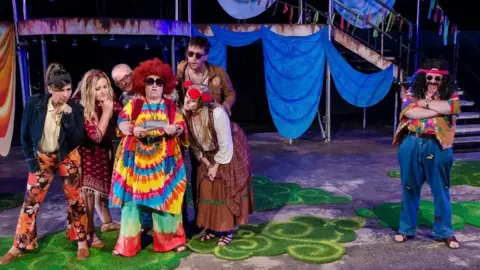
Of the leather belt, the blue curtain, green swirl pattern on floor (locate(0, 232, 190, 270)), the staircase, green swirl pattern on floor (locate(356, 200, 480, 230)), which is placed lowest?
green swirl pattern on floor (locate(0, 232, 190, 270))

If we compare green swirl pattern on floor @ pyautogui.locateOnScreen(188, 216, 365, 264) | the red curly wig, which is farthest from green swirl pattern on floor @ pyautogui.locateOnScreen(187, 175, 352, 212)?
the red curly wig

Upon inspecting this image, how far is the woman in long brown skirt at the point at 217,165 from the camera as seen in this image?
447 centimetres

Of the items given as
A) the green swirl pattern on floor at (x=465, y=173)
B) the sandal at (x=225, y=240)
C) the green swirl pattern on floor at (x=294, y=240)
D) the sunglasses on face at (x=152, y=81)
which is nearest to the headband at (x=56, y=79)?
the sunglasses on face at (x=152, y=81)

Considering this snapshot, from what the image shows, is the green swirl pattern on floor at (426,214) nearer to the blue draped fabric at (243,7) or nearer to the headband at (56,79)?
the headband at (56,79)

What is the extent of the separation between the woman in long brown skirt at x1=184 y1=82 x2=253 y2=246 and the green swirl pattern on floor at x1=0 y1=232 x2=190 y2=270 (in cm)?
43

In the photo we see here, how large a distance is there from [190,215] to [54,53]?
6.09 metres

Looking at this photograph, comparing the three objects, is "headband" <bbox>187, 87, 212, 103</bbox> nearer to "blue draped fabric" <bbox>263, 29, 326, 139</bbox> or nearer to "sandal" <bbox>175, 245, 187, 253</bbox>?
"sandal" <bbox>175, 245, 187, 253</bbox>

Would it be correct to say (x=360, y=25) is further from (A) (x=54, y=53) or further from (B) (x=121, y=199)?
(B) (x=121, y=199)

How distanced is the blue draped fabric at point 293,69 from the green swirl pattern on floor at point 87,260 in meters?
5.38

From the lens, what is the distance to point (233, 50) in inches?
517

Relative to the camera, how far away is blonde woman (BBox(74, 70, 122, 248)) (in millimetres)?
4527

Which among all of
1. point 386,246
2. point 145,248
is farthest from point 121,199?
point 386,246

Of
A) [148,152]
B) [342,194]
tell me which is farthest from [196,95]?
[342,194]

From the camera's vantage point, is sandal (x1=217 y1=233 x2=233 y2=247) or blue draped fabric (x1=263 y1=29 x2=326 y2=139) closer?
sandal (x1=217 y1=233 x2=233 y2=247)
